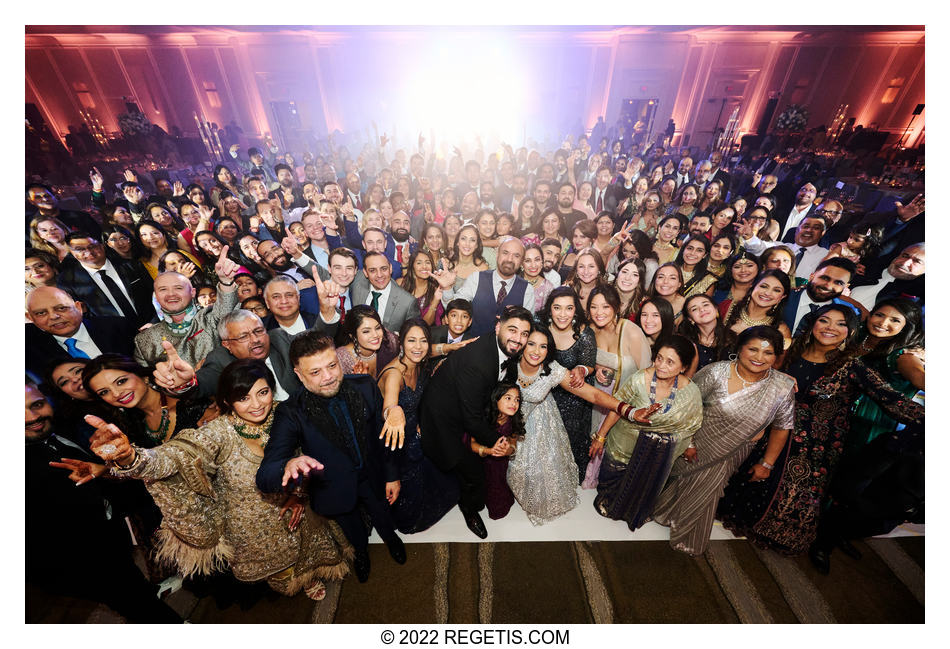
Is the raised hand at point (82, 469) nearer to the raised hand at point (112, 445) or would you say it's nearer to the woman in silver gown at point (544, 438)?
the raised hand at point (112, 445)

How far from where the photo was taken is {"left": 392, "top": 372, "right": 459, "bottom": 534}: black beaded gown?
8.05ft

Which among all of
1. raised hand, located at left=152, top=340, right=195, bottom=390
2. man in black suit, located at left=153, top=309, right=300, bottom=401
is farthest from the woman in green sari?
raised hand, located at left=152, top=340, right=195, bottom=390

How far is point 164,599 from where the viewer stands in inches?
92.1

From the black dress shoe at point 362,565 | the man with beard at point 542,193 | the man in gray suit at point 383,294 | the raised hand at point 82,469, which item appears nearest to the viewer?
the raised hand at point 82,469

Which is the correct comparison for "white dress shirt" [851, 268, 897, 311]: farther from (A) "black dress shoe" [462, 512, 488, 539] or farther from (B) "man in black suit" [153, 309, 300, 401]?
(B) "man in black suit" [153, 309, 300, 401]

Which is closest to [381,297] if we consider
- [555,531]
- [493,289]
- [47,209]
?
[493,289]

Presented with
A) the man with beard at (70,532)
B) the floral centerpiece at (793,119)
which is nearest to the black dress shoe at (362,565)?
the man with beard at (70,532)

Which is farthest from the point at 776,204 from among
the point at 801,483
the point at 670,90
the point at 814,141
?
the point at 801,483

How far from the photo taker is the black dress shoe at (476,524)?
2.65 m

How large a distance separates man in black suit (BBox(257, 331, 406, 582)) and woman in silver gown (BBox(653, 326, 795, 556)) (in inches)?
87.6

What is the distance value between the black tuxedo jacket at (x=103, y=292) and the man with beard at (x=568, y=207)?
2756 mm

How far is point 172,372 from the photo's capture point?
2.11 metres
